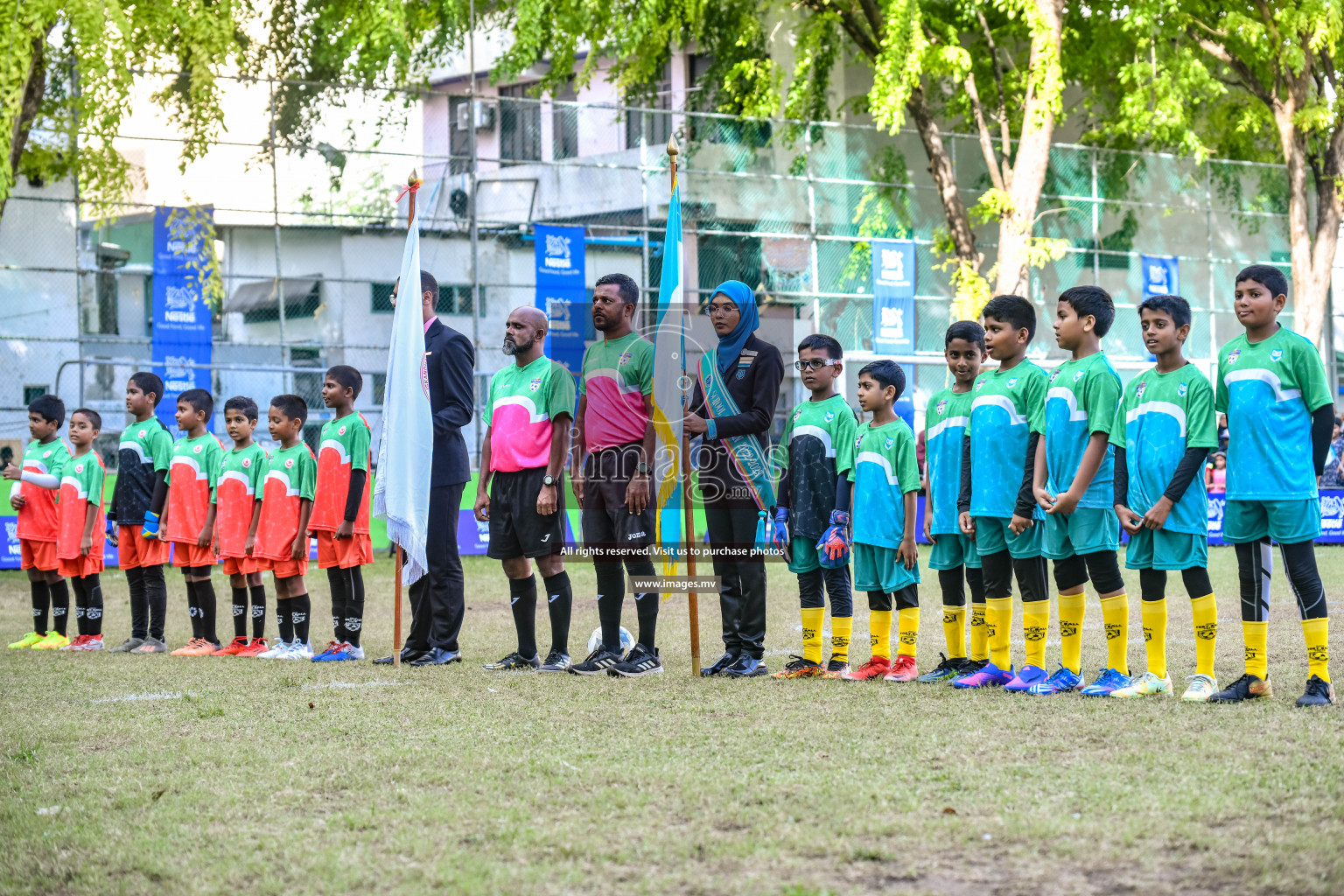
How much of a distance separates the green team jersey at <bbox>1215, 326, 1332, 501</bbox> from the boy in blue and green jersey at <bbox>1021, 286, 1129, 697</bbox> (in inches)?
21.6

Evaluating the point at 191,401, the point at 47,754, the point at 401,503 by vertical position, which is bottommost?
the point at 47,754

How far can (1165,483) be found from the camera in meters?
6.32

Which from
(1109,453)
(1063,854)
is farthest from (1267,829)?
(1109,453)

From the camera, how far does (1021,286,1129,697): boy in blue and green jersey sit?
643 centimetres

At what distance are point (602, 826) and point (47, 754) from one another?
2641 mm

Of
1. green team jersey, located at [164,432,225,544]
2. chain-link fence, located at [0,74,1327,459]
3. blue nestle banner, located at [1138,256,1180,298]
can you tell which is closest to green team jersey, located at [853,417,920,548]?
green team jersey, located at [164,432,225,544]

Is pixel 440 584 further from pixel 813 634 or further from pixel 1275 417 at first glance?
pixel 1275 417

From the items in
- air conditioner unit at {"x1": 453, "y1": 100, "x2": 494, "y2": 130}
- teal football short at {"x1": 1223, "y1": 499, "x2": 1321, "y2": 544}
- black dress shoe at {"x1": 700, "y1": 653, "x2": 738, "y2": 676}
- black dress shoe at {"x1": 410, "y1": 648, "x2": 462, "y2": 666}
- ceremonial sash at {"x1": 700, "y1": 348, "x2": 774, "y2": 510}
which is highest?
air conditioner unit at {"x1": 453, "y1": 100, "x2": 494, "y2": 130}

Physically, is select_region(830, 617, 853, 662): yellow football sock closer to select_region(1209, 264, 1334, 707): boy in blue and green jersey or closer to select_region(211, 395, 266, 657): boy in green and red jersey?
select_region(1209, 264, 1334, 707): boy in blue and green jersey

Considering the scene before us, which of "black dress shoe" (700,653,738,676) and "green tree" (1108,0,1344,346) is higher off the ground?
"green tree" (1108,0,1344,346)

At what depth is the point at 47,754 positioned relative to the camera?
5406 mm

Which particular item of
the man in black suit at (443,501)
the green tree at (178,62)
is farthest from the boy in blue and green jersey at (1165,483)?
the green tree at (178,62)

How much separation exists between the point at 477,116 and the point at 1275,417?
61.4ft

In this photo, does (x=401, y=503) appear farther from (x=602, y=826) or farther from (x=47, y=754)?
(x=602, y=826)
